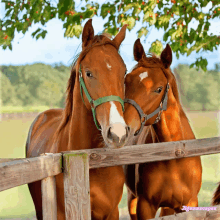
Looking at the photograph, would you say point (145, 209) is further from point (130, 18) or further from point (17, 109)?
point (17, 109)

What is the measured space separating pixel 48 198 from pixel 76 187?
217mm

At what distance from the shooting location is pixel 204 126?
1570cm

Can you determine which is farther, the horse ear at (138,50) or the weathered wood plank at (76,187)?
the horse ear at (138,50)

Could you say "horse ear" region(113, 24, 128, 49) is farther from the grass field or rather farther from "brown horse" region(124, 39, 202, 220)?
the grass field

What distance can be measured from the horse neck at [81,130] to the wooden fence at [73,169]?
0.72 ft

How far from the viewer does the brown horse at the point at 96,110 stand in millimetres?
2129

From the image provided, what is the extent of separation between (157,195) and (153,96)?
3.40 ft

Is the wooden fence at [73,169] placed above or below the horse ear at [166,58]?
below

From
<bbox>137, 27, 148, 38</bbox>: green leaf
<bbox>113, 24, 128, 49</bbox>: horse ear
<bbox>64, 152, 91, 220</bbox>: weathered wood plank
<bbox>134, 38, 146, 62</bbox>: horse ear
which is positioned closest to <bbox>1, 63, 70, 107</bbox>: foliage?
<bbox>137, 27, 148, 38</bbox>: green leaf

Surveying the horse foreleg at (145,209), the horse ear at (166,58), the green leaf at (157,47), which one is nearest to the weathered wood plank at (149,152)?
the horse foreleg at (145,209)

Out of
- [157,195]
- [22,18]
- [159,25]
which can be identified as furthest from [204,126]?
[157,195]

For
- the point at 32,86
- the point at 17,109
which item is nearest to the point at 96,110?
the point at 17,109

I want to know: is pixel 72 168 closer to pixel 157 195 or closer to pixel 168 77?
pixel 157 195

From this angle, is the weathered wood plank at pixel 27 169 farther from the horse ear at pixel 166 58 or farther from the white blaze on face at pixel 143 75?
the horse ear at pixel 166 58
